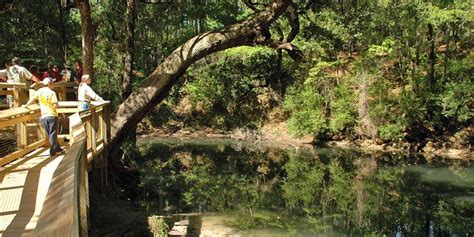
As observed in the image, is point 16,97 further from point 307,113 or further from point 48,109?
point 307,113

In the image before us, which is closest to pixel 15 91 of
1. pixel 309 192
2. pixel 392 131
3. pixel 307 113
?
pixel 309 192

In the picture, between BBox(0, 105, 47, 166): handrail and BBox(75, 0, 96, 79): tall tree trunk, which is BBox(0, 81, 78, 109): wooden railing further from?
BBox(0, 105, 47, 166): handrail

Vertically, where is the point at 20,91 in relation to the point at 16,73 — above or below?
below

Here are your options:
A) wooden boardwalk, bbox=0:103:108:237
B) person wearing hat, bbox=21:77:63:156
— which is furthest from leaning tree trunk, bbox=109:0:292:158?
person wearing hat, bbox=21:77:63:156

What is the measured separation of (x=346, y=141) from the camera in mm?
31453

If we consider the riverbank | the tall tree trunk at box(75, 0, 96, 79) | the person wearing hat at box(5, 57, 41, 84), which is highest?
the tall tree trunk at box(75, 0, 96, 79)

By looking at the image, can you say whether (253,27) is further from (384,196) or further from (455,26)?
(455,26)

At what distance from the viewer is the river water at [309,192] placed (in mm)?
13656

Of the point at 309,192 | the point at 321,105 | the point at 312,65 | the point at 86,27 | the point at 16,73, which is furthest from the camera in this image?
the point at 312,65

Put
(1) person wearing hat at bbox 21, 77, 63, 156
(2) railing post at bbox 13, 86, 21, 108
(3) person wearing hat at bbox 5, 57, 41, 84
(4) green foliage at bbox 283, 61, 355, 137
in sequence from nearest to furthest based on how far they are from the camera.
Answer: (1) person wearing hat at bbox 21, 77, 63, 156 → (2) railing post at bbox 13, 86, 21, 108 → (3) person wearing hat at bbox 5, 57, 41, 84 → (4) green foliage at bbox 283, 61, 355, 137

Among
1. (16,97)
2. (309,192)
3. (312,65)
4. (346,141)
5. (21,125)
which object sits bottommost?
(309,192)

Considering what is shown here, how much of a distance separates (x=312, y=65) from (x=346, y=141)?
20.5ft

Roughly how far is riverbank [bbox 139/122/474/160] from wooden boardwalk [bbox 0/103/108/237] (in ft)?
73.5

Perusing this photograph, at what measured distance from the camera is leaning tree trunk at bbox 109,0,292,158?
10750 mm
